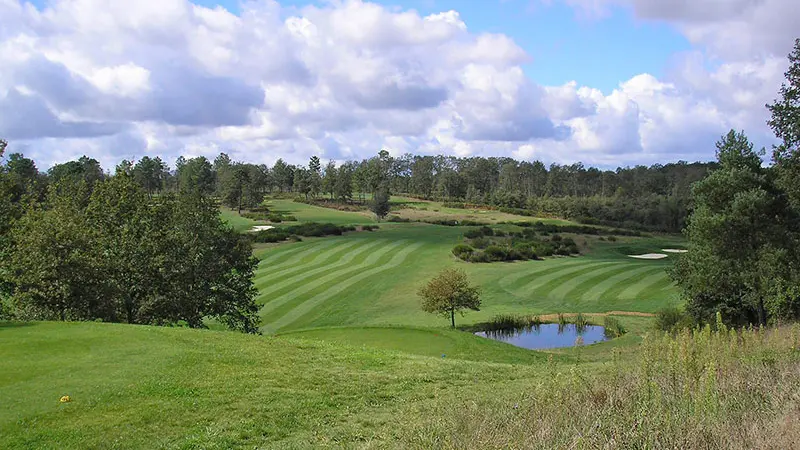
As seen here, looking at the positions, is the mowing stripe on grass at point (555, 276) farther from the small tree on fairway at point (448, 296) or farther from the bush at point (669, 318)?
the bush at point (669, 318)

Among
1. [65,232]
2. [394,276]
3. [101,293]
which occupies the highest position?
[65,232]

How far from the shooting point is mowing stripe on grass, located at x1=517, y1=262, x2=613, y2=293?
5217cm

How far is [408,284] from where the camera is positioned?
53750 mm

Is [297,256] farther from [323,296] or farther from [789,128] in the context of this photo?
[789,128]

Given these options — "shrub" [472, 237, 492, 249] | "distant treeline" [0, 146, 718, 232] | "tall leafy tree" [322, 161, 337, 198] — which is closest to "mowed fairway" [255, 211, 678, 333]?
"shrub" [472, 237, 492, 249]

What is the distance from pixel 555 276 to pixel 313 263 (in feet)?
85.4

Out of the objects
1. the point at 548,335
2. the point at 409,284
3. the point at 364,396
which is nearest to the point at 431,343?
the point at 364,396

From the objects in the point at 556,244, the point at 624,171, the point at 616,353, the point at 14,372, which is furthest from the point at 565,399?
the point at 624,171

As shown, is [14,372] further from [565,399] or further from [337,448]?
[565,399]

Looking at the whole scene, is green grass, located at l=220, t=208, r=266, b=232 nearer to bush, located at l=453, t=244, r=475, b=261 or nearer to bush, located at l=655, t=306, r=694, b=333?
bush, located at l=453, t=244, r=475, b=261

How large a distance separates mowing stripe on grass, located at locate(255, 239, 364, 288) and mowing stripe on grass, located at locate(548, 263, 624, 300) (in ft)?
84.2

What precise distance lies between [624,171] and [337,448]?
19733cm

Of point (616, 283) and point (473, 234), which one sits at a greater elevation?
point (473, 234)

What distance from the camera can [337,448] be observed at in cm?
859
